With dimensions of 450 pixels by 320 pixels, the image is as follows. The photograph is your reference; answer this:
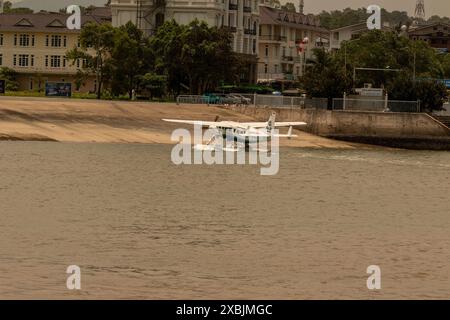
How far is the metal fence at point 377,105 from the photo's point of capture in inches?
4102

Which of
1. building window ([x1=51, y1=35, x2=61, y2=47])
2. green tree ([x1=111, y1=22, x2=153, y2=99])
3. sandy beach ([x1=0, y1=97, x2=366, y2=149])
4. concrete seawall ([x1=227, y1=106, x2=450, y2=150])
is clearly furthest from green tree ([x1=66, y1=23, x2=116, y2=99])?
concrete seawall ([x1=227, y1=106, x2=450, y2=150])

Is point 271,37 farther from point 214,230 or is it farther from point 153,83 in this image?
point 214,230

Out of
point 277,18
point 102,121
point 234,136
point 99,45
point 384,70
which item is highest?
point 277,18

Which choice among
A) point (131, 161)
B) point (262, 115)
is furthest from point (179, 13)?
point (131, 161)

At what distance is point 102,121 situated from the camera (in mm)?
94500

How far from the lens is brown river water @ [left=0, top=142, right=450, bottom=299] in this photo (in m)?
33.6

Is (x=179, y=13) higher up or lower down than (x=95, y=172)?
higher up

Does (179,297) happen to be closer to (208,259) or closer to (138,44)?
(208,259)

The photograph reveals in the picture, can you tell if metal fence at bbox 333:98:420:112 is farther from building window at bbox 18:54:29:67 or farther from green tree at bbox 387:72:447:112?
building window at bbox 18:54:29:67

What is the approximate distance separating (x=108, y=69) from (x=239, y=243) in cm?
8984

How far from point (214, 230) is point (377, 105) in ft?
206

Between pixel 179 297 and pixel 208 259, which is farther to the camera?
pixel 208 259

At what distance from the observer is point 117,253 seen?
→ 3791 centimetres

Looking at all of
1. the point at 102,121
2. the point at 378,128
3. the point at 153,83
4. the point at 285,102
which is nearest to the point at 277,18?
the point at 153,83
